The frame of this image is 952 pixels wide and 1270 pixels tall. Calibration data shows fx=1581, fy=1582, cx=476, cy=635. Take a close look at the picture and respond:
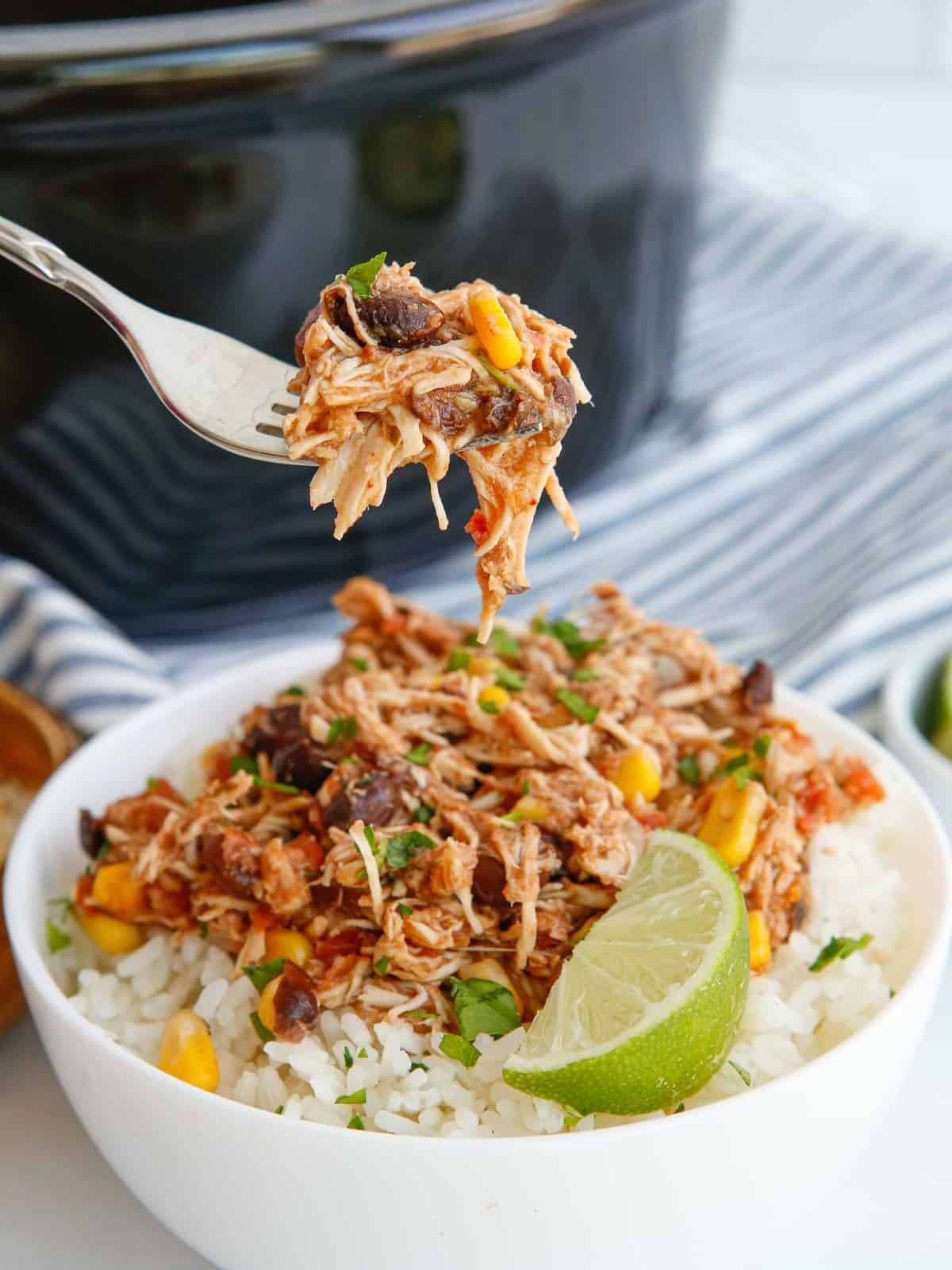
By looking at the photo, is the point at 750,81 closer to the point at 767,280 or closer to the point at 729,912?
the point at 767,280

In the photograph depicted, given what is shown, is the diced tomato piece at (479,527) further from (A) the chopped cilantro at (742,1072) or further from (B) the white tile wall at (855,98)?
(B) the white tile wall at (855,98)

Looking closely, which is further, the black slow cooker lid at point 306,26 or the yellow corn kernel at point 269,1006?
the black slow cooker lid at point 306,26

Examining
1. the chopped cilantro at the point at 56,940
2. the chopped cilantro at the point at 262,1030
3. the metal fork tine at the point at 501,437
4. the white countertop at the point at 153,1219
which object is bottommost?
the white countertop at the point at 153,1219

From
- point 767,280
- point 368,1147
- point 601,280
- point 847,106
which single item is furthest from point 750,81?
point 368,1147

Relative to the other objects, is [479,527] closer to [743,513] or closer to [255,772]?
[255,772]

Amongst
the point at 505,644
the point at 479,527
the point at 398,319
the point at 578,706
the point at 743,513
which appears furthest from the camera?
the point at 743,513

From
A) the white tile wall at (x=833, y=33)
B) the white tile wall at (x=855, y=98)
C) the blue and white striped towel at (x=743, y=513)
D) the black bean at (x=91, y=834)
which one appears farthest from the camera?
the white tile wall at (x=833, y=33)

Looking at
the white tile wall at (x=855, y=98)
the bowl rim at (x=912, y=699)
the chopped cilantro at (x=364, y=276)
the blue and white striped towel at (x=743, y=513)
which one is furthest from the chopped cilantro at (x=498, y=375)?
the white tile wall at (x=855, y=98)

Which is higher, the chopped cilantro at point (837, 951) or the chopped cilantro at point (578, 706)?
the chopped cilantro at point (578, 706)

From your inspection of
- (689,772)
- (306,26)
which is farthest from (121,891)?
(306,26)
